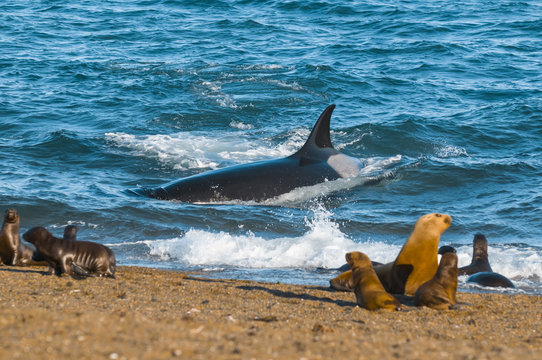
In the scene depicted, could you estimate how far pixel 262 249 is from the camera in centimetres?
1195

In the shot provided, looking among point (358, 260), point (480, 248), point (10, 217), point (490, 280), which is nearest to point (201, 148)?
point (10, 217)

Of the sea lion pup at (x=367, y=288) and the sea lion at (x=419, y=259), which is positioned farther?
the sea lion at (x=419, y=259)

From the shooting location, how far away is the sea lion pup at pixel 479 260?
33.8 ft

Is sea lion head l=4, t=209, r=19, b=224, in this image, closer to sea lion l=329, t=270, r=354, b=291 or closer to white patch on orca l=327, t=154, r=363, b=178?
sea lion l=329, t=270, r=354, b=291

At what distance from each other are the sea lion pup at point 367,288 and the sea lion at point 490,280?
2284 millimetres

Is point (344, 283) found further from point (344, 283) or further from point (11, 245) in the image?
point (11, 245)

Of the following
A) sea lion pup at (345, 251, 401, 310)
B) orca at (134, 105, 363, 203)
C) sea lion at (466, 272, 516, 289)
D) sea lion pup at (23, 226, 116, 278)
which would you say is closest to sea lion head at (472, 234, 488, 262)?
sea lion at (466, 272, 516, 289)

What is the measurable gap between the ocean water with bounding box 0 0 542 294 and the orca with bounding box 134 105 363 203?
235 millimetres

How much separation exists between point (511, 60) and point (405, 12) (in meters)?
8.90

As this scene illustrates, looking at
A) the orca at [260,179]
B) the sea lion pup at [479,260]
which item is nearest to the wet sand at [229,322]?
the sea lion pup at [479,260]

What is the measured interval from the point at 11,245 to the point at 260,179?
5784mm

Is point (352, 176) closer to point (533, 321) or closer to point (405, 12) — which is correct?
point (533, 321)

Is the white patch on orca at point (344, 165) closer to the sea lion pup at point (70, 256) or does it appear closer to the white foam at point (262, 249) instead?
the white foam at point (262, 249)

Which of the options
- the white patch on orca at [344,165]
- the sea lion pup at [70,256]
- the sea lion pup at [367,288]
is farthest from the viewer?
the white patch on orca at [344,165]
